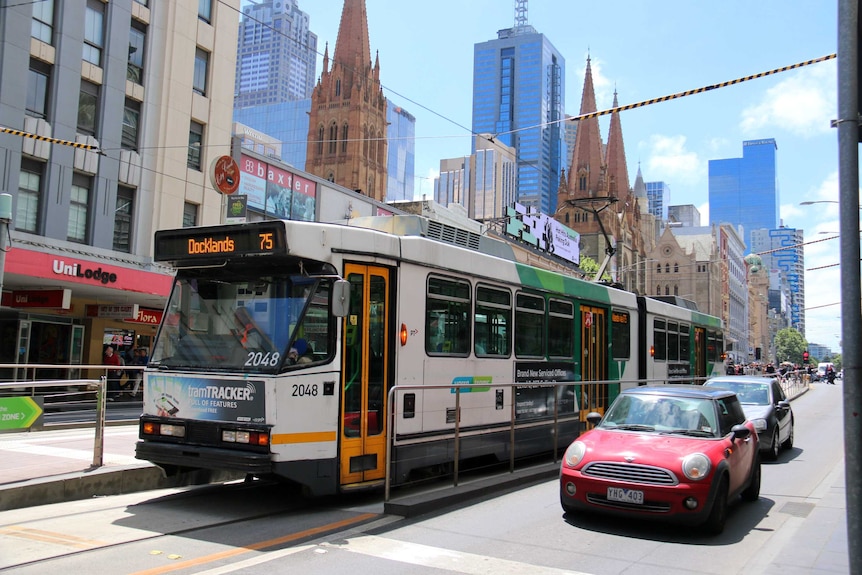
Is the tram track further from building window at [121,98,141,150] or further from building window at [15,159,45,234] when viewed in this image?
building window at [121,98,141,150]

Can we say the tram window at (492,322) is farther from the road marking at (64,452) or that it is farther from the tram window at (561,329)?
the road marking at (64,452)

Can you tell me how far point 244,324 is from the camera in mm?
8023

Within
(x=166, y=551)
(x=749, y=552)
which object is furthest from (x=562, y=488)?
(x=166, y=551)

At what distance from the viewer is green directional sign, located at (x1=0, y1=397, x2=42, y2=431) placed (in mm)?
10727

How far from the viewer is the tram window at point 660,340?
17875mm

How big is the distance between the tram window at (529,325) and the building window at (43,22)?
1785 centimetres

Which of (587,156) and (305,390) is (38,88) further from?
(587,156)

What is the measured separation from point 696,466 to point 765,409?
724 cm

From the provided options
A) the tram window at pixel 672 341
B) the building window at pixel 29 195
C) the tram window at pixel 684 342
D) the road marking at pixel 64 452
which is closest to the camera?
the road marking at pixel 64 452

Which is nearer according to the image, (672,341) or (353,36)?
(672,341)

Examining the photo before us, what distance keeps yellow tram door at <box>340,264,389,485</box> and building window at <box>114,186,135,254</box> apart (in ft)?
61.7

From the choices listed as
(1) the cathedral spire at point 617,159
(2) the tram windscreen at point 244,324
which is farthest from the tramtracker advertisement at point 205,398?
(1) the cathedral spire at point 617,159

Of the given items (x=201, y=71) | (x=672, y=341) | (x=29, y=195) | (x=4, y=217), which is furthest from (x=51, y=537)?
(x=201, y=71)

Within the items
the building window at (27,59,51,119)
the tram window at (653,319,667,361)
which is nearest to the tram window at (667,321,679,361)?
the tram window at (653,319,667,361)
